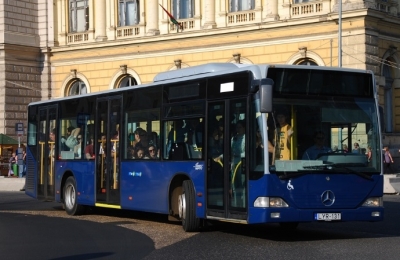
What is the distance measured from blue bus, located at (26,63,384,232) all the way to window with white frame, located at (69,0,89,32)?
102 ft

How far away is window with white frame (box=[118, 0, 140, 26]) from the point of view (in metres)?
48.6

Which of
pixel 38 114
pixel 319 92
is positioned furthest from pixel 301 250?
pixel 38 114

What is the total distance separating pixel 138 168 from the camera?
19.8 metres

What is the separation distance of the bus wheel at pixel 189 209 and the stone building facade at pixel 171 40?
76.6 feet

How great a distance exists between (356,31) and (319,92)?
2499 cm

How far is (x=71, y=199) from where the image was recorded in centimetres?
2327

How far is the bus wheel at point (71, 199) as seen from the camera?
22984 mm

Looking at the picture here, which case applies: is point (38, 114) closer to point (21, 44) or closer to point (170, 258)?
point (170, 258)

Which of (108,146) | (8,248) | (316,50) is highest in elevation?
(316,50)

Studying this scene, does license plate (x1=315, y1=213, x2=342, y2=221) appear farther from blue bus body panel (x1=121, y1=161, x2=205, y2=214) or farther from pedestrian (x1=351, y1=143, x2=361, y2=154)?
blue bus body panel (x1=121, y1=161, x2=205, y2=214)

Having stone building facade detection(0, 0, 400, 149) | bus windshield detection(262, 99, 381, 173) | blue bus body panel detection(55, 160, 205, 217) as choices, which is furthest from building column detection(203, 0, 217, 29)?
bus windshield detection(262, 99, 381, 173)

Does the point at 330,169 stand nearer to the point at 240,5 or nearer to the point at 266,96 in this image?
the point at 266,96

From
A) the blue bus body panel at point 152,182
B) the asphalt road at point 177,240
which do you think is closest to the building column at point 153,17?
the asphalt road at point 177,240

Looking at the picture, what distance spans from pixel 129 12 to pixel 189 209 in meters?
32.4
